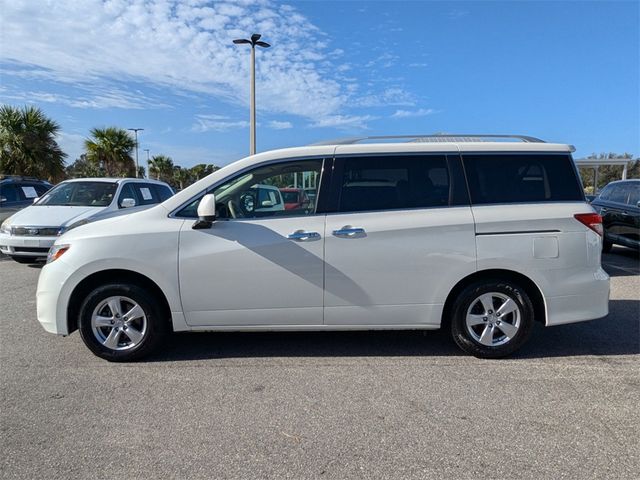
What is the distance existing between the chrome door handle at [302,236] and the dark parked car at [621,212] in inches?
302

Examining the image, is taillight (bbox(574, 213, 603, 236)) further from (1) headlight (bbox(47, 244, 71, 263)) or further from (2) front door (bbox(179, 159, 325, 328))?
(1) headlight (bbox(47, 244, 71, 263))

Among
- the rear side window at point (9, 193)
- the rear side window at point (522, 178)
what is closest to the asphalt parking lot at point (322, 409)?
the rear side window at point (522, 178)

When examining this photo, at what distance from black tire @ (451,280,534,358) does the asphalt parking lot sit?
13 centimetres

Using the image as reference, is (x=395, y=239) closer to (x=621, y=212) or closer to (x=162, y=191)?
(x=621, y=212)

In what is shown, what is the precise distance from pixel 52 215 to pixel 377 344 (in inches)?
272

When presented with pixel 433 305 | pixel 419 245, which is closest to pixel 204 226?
pixel 419 245

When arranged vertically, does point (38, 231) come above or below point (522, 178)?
below

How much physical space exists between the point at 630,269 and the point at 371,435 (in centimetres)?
793

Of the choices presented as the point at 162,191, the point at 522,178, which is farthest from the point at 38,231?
the point at 522,178

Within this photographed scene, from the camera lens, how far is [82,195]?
9336mm

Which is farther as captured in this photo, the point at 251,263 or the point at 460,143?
the point at 460,143

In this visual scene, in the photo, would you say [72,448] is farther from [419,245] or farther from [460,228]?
[460,228]

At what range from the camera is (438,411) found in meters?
3.21

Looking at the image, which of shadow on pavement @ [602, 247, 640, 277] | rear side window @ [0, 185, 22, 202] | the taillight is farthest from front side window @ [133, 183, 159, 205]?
shadow on pavement @ [602, 247, 640, 277]
